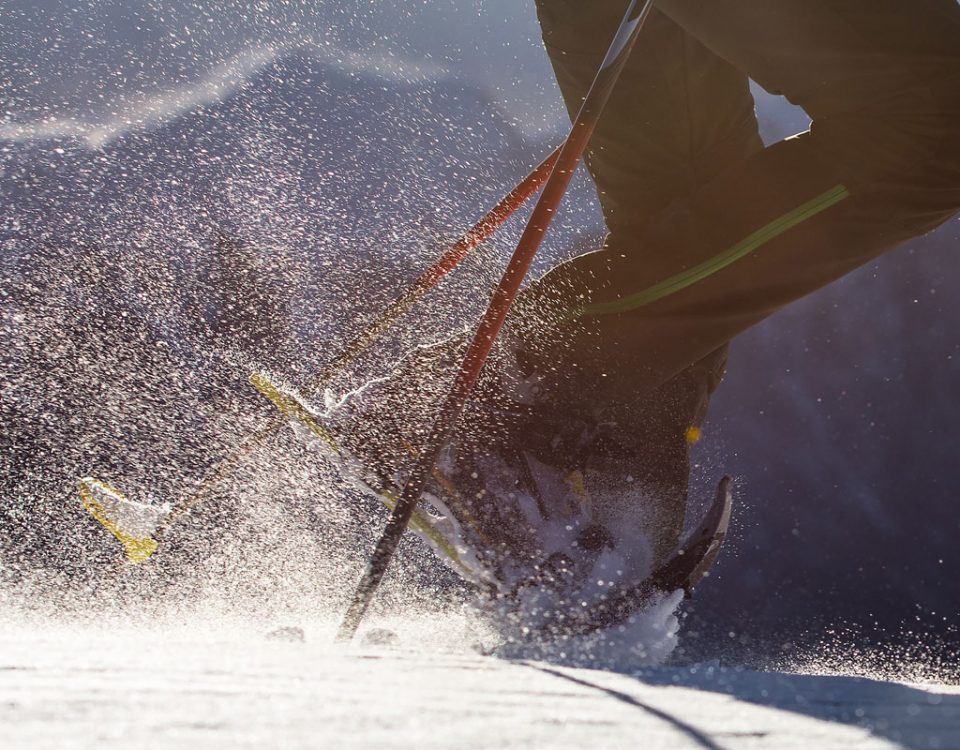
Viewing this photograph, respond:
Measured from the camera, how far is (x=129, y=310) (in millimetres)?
2490

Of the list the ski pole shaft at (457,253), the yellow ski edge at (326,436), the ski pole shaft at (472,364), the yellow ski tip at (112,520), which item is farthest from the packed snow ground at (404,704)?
the ski pole shaft at (457,253)

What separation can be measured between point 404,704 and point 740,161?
0.71 m

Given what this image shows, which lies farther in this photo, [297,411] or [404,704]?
[297,411]

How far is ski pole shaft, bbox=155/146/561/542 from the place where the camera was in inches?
41.8

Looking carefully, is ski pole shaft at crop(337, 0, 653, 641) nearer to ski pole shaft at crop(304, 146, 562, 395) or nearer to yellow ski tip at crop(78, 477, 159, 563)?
ski pole shaft at crop(304, 146, 562, 395)

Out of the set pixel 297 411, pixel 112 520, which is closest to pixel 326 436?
pixel 297 411

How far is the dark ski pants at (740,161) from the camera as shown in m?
0.58

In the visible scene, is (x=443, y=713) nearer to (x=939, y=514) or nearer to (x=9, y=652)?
(x=9, y=652)

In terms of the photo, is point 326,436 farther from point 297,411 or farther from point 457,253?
point 457,253

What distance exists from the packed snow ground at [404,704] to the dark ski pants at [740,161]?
1.31 ft

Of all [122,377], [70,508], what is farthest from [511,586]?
[122,377]

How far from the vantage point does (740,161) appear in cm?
77

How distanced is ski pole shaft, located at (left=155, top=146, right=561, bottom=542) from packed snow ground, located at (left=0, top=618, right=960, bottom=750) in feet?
1.86

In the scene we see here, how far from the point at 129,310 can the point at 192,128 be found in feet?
3.84
